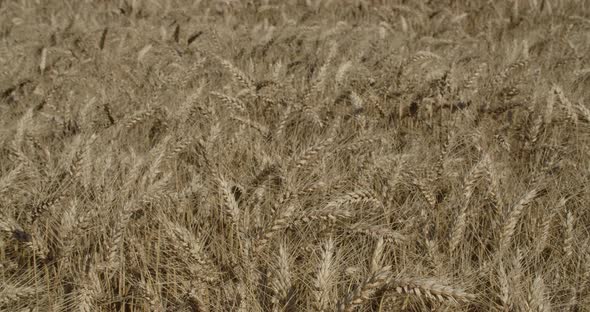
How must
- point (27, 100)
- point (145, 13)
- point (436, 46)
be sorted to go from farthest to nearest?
point (145, 13), point (436, 46), point (27, 100)

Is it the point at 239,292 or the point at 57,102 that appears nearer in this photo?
the point at 239,292

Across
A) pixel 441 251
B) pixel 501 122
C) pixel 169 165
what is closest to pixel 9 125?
pixel 169 165

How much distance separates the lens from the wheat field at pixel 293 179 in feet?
4.11

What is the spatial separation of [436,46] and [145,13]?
272 cm

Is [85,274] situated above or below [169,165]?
above

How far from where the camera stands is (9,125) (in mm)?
2244

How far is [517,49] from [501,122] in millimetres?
942

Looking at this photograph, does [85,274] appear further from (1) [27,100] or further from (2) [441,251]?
(1) [27,100]

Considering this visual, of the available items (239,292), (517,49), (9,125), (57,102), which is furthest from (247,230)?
(517,49)

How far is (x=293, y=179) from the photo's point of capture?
56.6 inches

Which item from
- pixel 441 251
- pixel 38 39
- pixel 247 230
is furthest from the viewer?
pixel 38 39

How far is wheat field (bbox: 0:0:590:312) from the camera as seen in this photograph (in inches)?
49.4

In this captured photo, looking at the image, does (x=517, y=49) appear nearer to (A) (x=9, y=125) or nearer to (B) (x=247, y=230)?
(B) (x=247, y=230)

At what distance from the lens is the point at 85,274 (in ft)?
4.04
